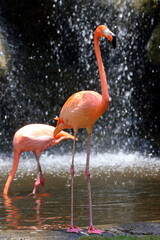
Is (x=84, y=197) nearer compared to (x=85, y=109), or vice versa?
(x=85, y=109)

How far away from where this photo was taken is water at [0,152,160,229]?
4.61 meters

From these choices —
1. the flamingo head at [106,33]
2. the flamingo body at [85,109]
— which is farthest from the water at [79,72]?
the flamingo head at [106,33]

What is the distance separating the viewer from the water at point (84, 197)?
461 centimetres

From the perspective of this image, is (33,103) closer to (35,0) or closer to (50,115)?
(50,115)

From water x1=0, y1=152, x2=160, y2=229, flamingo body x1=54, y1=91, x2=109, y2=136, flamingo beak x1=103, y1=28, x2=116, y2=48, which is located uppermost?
flamingo beak x1=103, y1=28, x2=116, y2=48

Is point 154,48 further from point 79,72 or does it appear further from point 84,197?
point 84,197

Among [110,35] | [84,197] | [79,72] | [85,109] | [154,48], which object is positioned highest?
[154,48]

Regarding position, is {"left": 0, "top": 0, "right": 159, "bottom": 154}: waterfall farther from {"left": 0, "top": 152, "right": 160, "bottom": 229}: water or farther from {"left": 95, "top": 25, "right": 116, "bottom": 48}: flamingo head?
{"left": 95, "top": 25, "right": 116, "bottom": 48}: flamingo head

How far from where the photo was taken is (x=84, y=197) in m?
5.71

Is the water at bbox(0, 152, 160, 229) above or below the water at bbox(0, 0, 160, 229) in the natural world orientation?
below

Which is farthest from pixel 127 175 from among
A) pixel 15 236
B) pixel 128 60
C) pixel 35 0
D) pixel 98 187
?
pixel 35 0

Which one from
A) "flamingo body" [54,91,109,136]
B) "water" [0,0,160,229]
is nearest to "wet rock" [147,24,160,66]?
"water" [0,0,160,229]

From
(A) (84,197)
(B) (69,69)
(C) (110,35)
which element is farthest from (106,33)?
(B) (69,69)

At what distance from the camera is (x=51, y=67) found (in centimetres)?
1169
